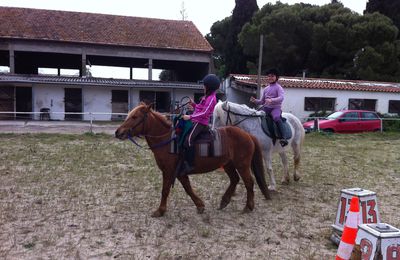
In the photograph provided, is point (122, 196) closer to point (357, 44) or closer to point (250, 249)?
point (250, 249)

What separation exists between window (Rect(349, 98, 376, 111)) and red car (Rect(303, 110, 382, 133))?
15.1 ft

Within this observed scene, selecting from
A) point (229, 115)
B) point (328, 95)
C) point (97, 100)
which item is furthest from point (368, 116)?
point (97, 100)

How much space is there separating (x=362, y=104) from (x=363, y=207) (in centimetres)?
2163

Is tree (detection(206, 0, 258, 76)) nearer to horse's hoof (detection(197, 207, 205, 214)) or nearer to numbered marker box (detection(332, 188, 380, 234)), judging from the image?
horse's hoof (detection(197, 207, 205, 214))

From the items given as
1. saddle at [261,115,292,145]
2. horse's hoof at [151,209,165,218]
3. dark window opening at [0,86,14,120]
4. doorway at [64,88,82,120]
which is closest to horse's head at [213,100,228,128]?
saddle at [261,115,292,145]

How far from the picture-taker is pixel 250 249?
4051 mm

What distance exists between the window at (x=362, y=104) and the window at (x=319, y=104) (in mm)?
1264

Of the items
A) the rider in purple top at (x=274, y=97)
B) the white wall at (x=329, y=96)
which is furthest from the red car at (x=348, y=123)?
the rider in purple top at (x=274, y=97)

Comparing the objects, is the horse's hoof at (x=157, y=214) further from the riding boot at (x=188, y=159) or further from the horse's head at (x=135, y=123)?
the horse's head at (x=135, y=123)

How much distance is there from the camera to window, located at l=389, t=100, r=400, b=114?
24.3m

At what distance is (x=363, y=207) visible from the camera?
3916 mm

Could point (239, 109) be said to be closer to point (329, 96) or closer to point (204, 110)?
point (204, 110)

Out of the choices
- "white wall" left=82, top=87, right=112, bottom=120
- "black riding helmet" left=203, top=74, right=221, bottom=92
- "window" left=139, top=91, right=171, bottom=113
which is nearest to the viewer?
"black riding helmet" left=203, top=74, right=221, bottom=92

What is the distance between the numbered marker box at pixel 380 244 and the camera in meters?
2.97
